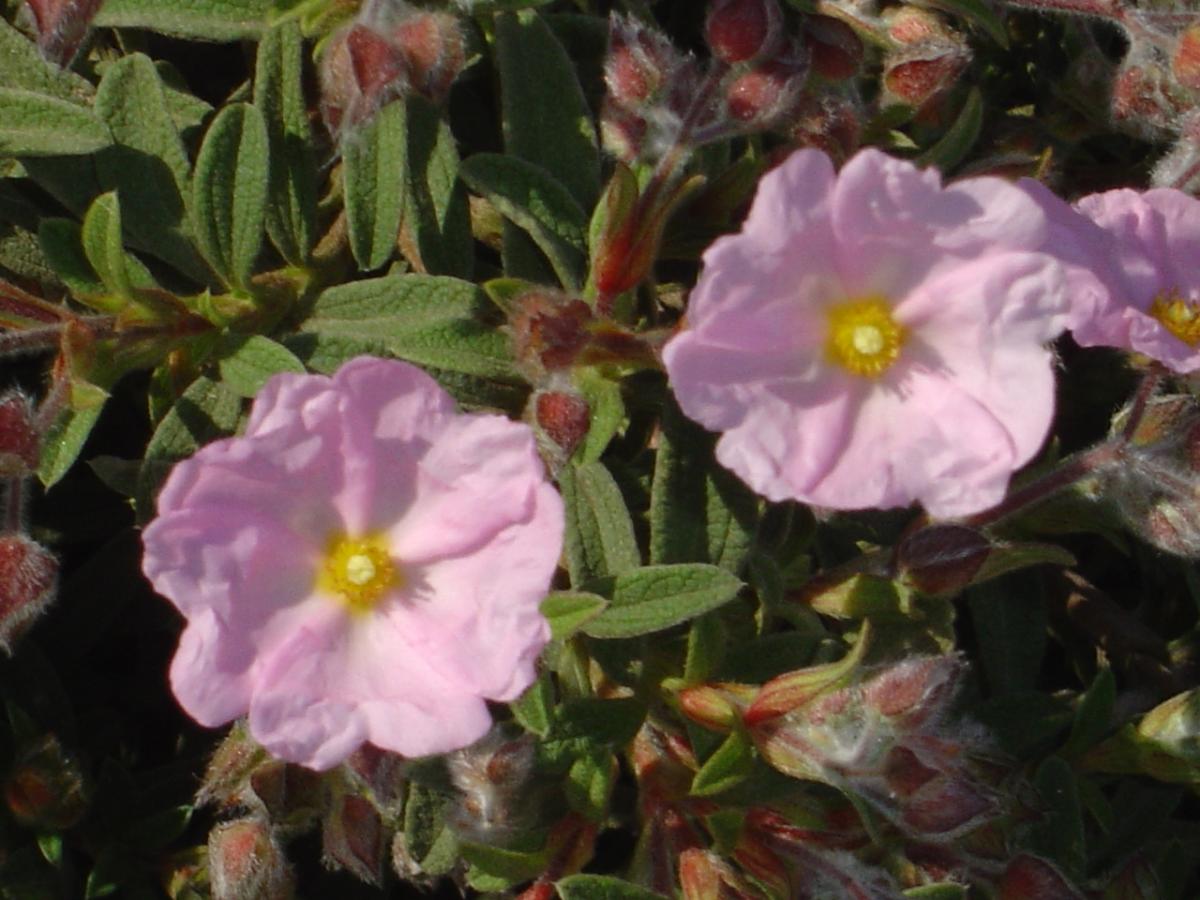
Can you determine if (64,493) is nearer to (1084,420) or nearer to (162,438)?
(162,438)

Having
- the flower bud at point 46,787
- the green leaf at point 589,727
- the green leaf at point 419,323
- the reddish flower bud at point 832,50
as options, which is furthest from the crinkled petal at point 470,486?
the reddish flower bud at point 832,50

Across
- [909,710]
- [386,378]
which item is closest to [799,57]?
[386,378]

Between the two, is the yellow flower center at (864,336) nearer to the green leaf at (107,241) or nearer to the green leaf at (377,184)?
the green leaf at (377,184)

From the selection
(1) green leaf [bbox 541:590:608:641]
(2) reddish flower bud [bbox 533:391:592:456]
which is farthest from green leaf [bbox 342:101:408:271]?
(1) green leaf [bbox 541:590:608:641]

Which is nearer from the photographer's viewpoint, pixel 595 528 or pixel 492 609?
pixel 492 609

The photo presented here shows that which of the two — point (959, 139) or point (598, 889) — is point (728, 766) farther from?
point (959, 139)

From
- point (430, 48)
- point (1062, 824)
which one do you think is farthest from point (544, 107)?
point (1062, 824)
